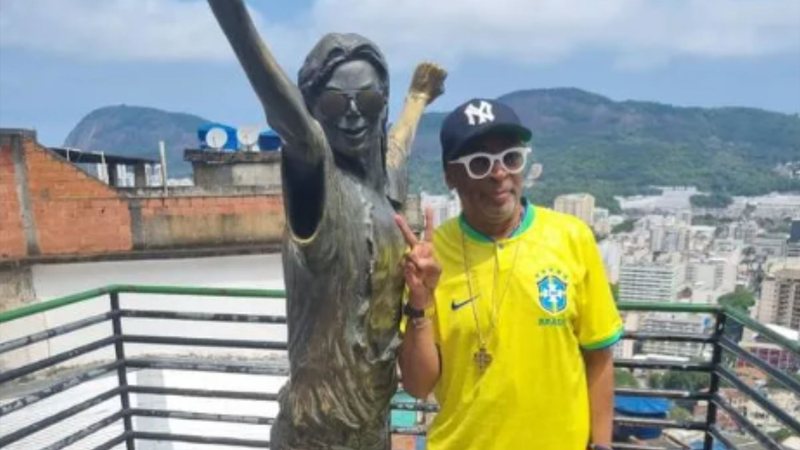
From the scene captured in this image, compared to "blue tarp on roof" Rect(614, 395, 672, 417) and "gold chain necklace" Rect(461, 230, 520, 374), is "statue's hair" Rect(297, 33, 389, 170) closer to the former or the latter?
"gold chain necklace" Rect(461, 230, 520, 374)

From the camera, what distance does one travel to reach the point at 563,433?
1.97 m

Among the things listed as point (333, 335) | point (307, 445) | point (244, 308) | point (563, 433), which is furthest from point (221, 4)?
point (244, 308)

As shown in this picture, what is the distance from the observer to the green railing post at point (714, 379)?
334 cm

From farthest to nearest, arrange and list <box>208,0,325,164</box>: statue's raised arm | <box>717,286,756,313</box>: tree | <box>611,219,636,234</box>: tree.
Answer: <box>611,219,636,234</box>: tree < <box>717,286,756,313</box>: tree < <box>208,0,325,164</box>: statue's raised arm

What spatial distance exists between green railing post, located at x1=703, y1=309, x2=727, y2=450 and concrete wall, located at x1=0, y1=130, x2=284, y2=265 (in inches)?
297

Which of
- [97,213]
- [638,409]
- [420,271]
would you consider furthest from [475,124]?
[97,213]

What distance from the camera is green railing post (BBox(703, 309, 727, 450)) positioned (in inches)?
131

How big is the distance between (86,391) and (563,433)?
5.23 m

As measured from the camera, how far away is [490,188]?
1.91 metres

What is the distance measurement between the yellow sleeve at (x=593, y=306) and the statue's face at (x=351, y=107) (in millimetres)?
710

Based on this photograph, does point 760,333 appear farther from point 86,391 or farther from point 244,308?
point 244,308

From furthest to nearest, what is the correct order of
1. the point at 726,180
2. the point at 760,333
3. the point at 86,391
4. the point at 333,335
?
the point at 726,180 → the point at 86,391 → the point at 760,333 → the point at 333,335

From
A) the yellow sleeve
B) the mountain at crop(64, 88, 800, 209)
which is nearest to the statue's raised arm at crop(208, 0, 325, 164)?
the yellow sleeve

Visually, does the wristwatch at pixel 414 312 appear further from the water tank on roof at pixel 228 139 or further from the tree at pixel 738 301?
the water tank on roof at pixel 228 139
